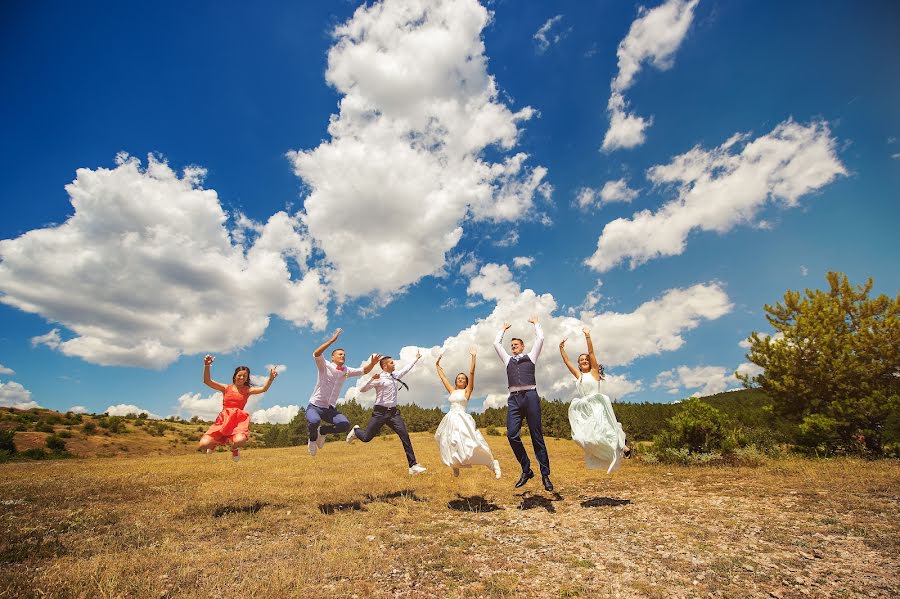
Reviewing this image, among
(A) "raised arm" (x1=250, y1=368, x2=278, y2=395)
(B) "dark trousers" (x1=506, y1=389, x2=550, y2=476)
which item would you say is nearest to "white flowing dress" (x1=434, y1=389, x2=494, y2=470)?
(B) "dark trousers" (x1=506, y1=389, x2=550, y2=476)

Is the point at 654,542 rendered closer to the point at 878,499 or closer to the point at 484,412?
the point at 878,499

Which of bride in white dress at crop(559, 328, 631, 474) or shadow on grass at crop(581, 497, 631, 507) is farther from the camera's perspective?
shadow on grass at crop(581, 497, 631, 507)

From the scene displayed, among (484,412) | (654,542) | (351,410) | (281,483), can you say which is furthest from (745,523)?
(351,410)

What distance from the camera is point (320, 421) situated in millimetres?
9453

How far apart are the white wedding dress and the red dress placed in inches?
163

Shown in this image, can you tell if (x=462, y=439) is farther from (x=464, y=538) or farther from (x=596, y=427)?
(x=596, y=427)

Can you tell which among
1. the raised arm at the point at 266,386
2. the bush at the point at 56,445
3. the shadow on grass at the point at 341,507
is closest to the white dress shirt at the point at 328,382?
the raised arm at the point at 266,386

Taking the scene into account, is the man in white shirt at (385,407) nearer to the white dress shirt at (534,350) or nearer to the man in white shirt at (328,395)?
the man in white shirt at (328,395)

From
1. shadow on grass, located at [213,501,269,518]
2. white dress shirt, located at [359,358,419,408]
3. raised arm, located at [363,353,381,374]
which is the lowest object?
shadow on grass, located at [213,501,269,518]

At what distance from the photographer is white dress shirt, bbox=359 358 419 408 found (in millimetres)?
9781

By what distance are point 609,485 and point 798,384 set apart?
11493 millimetres

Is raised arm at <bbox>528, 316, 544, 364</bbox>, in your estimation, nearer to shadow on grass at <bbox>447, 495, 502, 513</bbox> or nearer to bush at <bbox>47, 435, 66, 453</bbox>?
shadow on grass at <bbox>447, 495, 502, 513</bbox>

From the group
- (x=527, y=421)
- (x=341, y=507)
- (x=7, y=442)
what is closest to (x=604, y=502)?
(x=527, y=421)

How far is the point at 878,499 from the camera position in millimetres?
7406
